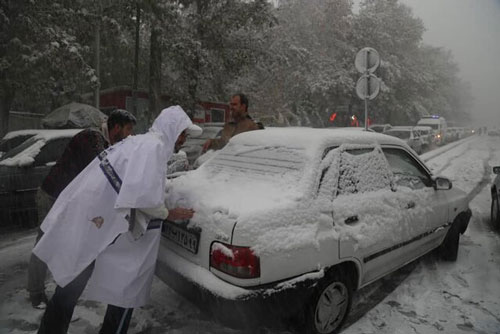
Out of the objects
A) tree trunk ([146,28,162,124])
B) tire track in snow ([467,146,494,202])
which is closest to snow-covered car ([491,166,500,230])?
tire track in snow ([467,146,494,202])

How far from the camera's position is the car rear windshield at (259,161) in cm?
297

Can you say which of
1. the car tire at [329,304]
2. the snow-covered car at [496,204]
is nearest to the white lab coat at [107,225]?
the car tire at [329,304]

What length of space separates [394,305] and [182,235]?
200 centimetres

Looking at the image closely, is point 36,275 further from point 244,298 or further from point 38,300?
point 244,298

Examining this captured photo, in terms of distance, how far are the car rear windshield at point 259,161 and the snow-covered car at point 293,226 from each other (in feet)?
0.04

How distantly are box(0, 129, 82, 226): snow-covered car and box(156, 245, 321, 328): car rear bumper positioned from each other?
3996mm

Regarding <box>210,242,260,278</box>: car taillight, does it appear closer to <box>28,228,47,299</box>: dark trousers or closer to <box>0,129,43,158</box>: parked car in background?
<box>28,228,47,299</box>: dark trousers

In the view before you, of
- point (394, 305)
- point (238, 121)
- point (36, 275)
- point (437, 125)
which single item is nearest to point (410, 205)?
point (394, 305)

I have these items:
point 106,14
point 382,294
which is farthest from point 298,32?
point 382,294

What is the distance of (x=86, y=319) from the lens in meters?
3.01

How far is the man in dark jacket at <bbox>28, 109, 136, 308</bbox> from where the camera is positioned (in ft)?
9.77

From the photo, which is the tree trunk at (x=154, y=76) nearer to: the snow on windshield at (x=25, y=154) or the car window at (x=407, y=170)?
the snow on windshield at (x=25, y=154)

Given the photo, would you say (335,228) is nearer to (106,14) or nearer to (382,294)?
(382,294)

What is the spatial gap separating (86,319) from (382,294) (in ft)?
8.55
